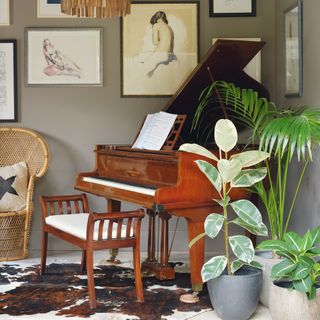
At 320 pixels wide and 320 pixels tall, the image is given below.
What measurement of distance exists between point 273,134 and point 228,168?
1.16 feet

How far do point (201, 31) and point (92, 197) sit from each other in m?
1.73

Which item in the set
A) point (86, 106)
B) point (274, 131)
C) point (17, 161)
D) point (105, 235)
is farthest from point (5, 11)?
point (274, 131)

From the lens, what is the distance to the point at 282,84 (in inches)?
195

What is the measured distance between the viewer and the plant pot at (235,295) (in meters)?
3.38

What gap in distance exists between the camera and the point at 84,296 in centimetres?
383

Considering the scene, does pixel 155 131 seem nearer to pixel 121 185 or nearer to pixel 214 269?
pixel 121 185

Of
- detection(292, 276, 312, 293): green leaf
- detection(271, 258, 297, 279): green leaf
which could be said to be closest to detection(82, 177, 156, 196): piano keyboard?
detection(271, 258, 297, 279): green leaf

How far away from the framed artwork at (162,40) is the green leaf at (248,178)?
1939 millimetres

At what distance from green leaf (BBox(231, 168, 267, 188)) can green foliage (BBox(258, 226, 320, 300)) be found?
37 cm

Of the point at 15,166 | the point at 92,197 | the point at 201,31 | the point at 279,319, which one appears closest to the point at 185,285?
the point at 279,319

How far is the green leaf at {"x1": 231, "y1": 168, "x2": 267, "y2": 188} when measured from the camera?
136 inches

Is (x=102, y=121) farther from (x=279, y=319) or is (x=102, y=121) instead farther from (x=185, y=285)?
(x=279, y=319)

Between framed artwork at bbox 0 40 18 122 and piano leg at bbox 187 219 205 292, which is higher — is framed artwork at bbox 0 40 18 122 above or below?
above

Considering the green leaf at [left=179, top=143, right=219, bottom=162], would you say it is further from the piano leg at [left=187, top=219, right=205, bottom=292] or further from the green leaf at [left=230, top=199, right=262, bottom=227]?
the piano leg at [left=187, top=219, right=205, bottom=292]
